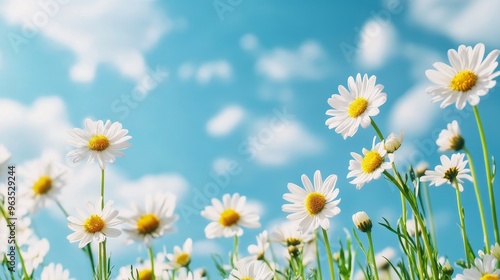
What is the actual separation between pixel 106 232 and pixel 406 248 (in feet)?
2.98

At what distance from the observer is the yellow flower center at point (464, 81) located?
1.75m

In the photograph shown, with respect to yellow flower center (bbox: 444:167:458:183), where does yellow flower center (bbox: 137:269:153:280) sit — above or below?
below

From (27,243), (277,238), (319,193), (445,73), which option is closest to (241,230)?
(277,238)

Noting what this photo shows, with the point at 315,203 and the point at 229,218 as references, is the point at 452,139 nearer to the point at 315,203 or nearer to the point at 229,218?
the point at 315,203

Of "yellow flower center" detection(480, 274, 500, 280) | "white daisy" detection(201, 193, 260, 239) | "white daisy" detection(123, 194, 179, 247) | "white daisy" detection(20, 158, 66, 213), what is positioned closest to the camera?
"yellow flower center" detection(480, 274, 500, 280)

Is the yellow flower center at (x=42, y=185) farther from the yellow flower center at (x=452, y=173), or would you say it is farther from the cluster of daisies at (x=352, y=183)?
the yellow flower center at (x=452, y=173)

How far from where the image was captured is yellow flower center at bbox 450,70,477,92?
1752 mm

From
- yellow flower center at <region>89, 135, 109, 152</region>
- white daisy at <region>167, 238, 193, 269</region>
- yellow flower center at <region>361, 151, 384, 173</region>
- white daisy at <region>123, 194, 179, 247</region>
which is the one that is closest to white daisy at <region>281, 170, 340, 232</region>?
yellow flower center at <region>361, 151, 384, 173</region>

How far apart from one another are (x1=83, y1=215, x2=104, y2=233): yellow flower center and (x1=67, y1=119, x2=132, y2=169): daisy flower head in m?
0.17

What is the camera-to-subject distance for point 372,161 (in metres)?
1.76

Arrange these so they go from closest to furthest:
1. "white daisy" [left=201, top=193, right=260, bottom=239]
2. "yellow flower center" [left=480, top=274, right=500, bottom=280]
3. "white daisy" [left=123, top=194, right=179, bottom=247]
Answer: "yellow flower center" [left=480, top=274, right=500, bottom=280]
"white daisy" [left=123, top=194, right=179, bottom=247]
"white daisy" [left=201, top=193, right=260, bottom=239]

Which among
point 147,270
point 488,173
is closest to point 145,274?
point 147,270

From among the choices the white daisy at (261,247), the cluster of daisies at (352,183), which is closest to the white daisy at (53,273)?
the cluster of daisies at (352,183)

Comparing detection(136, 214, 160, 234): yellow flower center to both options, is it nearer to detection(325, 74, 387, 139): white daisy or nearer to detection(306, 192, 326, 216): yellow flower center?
detection(306, 192, 326, 216): yellow flower center
